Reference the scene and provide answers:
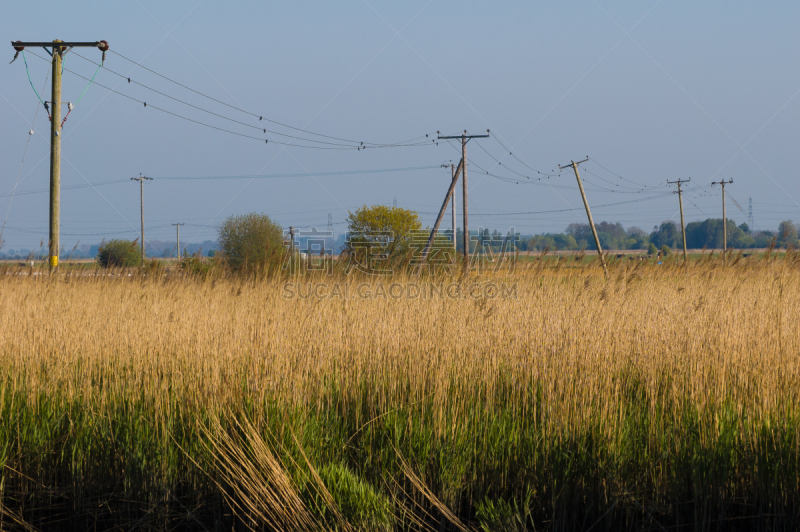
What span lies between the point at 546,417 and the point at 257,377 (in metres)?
1.80

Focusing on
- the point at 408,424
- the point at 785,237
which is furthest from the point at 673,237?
the point at 408,424

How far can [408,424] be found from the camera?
3.59 metres

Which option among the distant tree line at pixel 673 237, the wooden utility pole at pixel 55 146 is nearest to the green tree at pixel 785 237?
the wooden utility pole at pixel 55 146

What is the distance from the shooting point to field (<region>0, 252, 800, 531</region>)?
3.06 meters

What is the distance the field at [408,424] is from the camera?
306 centimetres

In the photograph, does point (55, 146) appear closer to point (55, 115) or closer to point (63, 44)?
point (55, 115)

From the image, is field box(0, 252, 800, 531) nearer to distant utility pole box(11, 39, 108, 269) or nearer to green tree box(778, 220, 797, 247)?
green tree box(778, 220, 797, 247)

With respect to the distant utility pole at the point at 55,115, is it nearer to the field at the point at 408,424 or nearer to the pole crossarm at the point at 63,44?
the pole crossarm at the point at 63,44

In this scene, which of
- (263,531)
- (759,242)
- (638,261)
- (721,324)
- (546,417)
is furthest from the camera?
(759,242)

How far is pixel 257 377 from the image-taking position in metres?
3.86

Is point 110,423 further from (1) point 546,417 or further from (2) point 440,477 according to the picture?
(1) point 546,417

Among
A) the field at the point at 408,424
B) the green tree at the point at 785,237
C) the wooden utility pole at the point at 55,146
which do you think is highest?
the wooden utility pole at the point at 55,146

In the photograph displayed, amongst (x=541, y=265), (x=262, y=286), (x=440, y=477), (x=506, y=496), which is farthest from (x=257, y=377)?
(x=541, y=265)

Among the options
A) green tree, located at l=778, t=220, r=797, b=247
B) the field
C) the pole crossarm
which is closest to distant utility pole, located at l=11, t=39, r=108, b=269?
the pole crossarm
